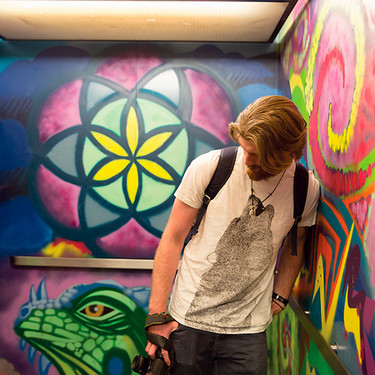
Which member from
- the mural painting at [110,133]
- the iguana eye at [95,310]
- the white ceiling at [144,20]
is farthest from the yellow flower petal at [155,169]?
the iguana eye at [95,310]

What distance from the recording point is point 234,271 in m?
1.69

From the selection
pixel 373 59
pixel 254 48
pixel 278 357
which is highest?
pixel 254 48

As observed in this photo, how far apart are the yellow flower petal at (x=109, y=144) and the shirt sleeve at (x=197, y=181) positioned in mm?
1276

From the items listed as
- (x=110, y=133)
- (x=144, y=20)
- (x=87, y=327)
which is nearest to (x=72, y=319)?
(x=87, y=327)

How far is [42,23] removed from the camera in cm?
250

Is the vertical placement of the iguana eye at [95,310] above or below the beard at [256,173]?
below

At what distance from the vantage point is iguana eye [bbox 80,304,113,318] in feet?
9.80

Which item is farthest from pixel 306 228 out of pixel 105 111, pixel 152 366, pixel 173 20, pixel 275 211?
pixel 105 111

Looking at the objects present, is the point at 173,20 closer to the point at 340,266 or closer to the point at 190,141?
the point at 190,141

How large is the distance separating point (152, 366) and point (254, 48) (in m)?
1.94

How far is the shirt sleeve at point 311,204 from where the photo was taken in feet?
5.70

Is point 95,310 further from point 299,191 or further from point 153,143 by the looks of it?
point 299,191

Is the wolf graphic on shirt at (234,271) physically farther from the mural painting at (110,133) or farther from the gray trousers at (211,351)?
the mural painting at (110,133)

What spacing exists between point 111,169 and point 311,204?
1486mm
